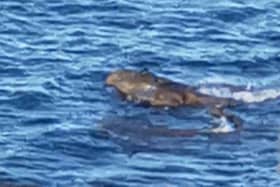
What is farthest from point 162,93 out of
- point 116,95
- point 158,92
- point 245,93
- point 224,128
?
point 224,128

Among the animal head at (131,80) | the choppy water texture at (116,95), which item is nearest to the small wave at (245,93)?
the choppy water texture at (116,95)

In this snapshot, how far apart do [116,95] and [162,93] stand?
774 mm

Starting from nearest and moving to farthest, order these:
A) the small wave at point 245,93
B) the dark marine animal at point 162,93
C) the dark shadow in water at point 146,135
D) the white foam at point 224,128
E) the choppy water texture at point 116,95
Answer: the choppy water texture at point 116,95, the dark shadow in water at point 146,135, the white foam at point 224,128, the dark marine animal at point 162,93, the small wave at point 245,93

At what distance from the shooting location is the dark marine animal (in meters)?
20.9

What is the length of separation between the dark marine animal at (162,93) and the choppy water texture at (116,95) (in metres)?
0.18

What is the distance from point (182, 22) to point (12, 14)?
301 cm

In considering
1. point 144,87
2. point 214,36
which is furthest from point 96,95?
point 214,36

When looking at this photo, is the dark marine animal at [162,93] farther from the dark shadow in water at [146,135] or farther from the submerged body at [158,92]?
the dark shadow in water at [146,135]

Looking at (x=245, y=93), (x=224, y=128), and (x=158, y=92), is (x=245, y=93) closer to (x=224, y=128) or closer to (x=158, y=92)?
(x=158, y=92)

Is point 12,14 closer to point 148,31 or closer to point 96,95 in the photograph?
point 148,31

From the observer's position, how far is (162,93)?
69.1ft

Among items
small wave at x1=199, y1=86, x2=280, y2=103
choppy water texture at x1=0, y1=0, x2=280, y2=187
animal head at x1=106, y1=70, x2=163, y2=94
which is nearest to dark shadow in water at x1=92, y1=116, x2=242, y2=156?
choppy water texture at x1=0, y1=0, x2=280, y2=187

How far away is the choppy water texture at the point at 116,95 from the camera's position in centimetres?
1852

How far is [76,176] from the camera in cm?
1817
